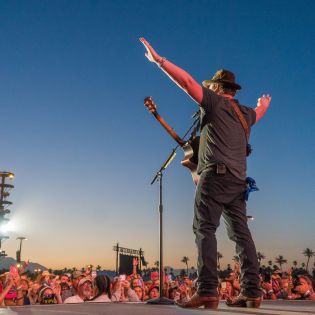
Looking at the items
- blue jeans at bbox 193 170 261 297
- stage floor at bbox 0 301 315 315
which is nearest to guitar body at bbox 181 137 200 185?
blue jeans at bbox 193 170 261 297

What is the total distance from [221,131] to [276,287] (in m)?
10.1

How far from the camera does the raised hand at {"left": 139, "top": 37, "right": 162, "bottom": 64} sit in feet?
10.2

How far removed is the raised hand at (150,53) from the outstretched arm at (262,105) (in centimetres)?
130

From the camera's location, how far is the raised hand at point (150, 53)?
3094mm

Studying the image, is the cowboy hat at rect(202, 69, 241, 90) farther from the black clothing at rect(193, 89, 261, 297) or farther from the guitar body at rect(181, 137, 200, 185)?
the guitar body at rect(181, 137, 200, 185)

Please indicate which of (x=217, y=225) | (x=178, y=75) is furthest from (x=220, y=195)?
(x=178, y=75)

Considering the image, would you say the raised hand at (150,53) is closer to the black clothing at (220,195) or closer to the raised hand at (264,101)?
the black clothing at (220,195)

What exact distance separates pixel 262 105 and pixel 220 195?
1282 millimetres

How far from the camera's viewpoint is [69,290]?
449 inches

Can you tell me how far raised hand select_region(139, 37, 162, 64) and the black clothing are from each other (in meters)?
0.47

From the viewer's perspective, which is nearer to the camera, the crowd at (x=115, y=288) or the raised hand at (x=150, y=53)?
the raised hand at (x=150, y=53)

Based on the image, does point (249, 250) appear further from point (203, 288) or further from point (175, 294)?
point (175, 294)

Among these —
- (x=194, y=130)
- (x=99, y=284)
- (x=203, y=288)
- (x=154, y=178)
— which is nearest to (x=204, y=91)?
(x=194, y=130)

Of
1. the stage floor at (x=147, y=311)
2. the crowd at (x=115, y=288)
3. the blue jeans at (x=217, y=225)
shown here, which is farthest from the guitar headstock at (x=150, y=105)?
the crowd at (x=115, y=288)
